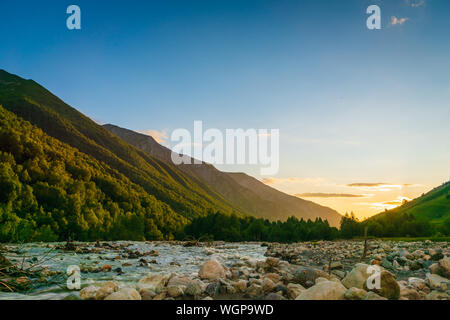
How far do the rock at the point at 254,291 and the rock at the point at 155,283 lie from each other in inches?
105

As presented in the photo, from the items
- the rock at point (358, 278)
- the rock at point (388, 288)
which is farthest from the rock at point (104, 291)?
the rock at point (388, 288)

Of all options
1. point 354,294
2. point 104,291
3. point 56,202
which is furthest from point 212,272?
point 56,202

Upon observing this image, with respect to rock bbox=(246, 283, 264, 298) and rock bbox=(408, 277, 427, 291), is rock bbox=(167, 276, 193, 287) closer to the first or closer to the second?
rock bbox=(246, 283, 264, 298)

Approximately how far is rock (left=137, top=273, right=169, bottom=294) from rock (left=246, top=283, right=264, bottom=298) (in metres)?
2.66

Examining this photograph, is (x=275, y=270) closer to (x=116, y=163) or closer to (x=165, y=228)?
(x=165, y=228)

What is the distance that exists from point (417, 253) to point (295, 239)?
59378 mm

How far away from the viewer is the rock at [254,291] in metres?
8.38

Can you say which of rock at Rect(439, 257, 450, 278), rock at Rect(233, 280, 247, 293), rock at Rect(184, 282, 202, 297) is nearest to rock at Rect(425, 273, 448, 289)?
rock at Rect(439, 257, 450, 278)

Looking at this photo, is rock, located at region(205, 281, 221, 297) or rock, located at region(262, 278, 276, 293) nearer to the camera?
rock, located at region(205, 281, 221, 297)

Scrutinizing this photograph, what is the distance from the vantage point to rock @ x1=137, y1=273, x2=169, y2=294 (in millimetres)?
8508

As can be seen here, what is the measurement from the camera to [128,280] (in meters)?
11.0

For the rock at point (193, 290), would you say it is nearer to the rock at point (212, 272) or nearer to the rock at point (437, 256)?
the rock at point (212, 272)
